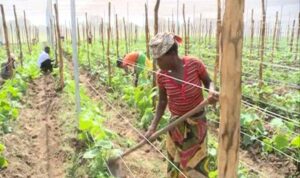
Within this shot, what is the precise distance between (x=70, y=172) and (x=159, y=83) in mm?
2062

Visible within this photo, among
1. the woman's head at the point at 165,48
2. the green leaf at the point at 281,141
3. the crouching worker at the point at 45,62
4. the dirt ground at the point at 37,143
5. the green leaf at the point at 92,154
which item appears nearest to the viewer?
the woman's head at the point at 165,48

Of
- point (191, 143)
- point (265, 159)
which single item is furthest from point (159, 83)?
point (265, 159)

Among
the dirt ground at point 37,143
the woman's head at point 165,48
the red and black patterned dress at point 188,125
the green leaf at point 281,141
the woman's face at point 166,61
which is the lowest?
the dirt ground at point 37,143

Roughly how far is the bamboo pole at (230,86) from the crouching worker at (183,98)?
1.26 metres

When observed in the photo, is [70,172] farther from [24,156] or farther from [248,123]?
[248,123]

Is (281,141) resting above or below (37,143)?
above

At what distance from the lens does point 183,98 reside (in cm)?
320

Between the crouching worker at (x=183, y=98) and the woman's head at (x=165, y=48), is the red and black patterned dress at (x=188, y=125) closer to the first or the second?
the crouching worker at (x=183, y=98)

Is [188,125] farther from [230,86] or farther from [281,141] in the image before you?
[281,141]

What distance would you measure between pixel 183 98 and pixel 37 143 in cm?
361

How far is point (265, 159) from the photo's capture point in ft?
17.5

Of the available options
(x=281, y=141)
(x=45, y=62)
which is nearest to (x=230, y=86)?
(x=281, y=141)

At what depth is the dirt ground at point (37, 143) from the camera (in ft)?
16.3

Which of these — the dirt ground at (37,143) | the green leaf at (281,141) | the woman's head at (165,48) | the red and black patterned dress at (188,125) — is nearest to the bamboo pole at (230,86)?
the woman's head at (165,48)
